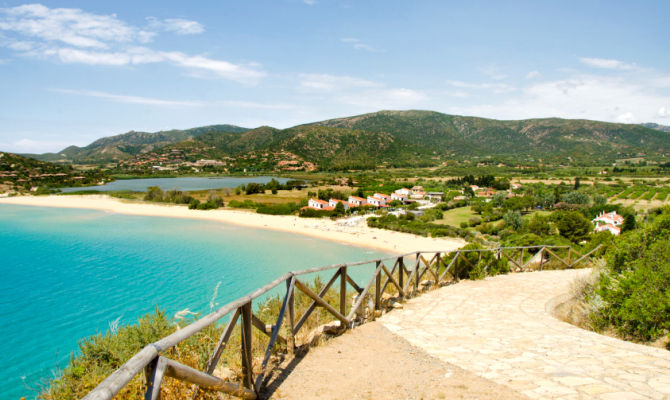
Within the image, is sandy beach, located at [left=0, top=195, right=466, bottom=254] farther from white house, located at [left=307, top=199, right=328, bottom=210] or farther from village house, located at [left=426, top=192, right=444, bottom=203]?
village house, located at [left=426, top=192, right=444, bottom=203]

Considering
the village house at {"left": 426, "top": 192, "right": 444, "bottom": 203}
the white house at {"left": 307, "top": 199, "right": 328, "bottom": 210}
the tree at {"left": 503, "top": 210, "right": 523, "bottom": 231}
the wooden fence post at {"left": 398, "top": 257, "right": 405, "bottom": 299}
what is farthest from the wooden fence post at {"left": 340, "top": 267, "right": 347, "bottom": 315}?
the village house at {"left": 426, "top": 192, "right": 444, "bottom": 203}

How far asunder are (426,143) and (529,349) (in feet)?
575

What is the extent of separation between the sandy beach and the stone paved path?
81.7ft

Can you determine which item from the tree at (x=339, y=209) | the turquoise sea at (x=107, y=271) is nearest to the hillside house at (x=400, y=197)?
the tree at (x=339, y=209)

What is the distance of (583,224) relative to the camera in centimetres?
3431

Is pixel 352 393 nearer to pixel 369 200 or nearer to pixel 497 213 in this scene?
pixel 497 213

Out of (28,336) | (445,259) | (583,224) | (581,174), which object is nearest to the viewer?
(445,259)

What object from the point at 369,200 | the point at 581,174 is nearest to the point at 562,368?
the point at 369,200

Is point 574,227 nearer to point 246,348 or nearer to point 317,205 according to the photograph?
point 317,205

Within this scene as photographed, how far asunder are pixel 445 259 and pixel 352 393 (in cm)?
906

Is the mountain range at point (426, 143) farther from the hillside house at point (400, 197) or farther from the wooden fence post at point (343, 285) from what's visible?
the wooden fence post at point (343, 285)

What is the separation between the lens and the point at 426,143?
171m

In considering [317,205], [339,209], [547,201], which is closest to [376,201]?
[339,209]

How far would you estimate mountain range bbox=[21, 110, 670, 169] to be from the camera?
137 meters
